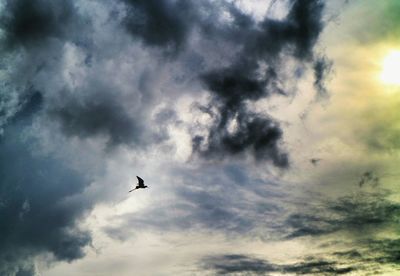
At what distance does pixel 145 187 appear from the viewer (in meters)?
77.8
